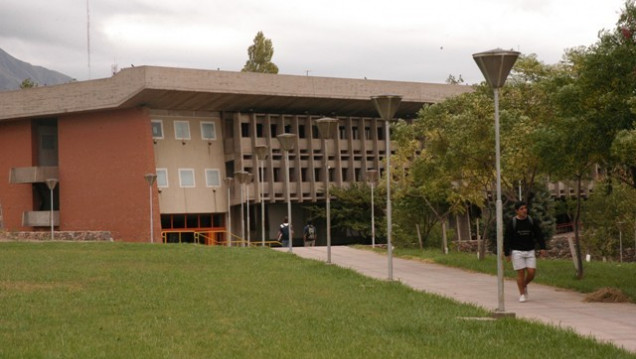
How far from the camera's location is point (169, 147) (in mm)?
60875

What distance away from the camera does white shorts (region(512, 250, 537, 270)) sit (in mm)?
17234

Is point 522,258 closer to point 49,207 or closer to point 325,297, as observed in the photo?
point 325,297

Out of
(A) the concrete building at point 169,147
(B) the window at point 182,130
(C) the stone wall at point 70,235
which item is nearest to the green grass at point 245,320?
(C) the stone wall at point 70,235

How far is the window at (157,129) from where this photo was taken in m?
60.0

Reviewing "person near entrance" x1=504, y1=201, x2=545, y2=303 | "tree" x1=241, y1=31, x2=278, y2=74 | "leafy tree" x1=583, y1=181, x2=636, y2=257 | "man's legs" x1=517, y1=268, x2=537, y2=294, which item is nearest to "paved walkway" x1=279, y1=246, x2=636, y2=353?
"man's legs" x1=517, y1=268, x2=537, y2=294

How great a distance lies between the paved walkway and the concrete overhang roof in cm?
2909

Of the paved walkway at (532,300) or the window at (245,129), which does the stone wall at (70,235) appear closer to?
the window at (245,129)

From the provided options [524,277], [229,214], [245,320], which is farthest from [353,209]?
[245,320]

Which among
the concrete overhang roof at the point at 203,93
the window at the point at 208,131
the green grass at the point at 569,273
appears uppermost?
the concrete overhang roof at the point at 203,93

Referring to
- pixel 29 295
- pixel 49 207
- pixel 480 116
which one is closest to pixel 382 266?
pixel 480 116

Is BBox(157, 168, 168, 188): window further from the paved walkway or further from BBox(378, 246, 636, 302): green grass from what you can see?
the paved walkway

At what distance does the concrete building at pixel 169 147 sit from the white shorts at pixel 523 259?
131ft

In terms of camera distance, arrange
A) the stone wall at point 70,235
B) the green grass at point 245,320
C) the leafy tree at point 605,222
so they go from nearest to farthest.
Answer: the green grass at point 245,320
the stone wall at point 70,235
the leafy tree at point 605,222

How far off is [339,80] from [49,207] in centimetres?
1983
